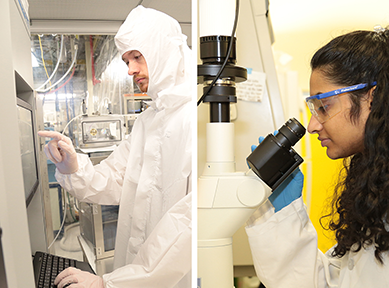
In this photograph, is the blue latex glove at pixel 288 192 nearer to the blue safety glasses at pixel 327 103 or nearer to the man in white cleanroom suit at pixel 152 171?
the blue safety glasses at pixel 327 103

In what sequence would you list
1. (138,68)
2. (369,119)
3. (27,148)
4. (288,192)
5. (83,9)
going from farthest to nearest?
1. (288,192)
2. (369,119)
3. (138,68)
4. (83,9)
5. (27,148)

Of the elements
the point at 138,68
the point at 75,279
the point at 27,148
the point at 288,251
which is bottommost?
the point at 288,251

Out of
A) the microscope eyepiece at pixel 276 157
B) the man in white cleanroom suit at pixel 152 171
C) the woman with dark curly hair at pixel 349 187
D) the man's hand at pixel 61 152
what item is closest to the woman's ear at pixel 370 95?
the woman with dark curly hair at pixel 349 187

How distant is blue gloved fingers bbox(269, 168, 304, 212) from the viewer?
3.09 ft

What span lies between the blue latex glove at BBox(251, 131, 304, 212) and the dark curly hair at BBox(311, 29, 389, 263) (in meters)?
0.16

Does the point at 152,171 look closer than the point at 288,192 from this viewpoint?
Yes

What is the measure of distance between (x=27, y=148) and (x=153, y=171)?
288 millimetres

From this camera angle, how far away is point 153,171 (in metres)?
0.70

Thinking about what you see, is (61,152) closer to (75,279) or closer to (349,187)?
(75,279)

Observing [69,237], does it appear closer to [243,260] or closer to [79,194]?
[79,194]

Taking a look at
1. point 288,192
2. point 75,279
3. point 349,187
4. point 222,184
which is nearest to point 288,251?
point 288,192

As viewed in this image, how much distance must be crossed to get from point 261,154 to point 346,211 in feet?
1.66

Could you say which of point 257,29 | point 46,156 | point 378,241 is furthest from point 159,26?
point 257,29

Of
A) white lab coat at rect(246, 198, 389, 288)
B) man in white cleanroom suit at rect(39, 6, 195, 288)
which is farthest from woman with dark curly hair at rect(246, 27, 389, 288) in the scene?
man in white cleanroom suit at rect(39, 6, 195, 288)
